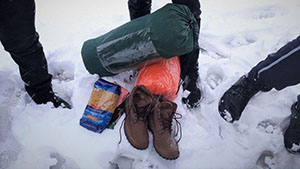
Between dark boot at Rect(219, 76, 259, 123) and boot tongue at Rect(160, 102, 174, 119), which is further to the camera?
dark boot at Rect(219, 76, 259, 123)

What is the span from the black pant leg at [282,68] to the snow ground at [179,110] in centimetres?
27

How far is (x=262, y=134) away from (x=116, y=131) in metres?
0.84

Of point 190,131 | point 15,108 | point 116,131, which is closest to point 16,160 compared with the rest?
point 15,108

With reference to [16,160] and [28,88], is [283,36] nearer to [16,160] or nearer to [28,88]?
[28,88]

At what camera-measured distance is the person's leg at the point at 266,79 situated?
103 centimetres

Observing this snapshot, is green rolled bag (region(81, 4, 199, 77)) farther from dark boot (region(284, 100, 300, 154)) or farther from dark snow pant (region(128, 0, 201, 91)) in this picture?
dark boot (region(284, 100, 300, 154))

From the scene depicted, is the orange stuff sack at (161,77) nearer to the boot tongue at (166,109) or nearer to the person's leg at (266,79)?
the boot tongue at (166,109)

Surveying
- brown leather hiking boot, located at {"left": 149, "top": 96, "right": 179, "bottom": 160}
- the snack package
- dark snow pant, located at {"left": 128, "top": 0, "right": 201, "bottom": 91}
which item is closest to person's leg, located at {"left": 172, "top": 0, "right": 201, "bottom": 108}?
dark snow pant, located at {"left": 128, "top": 0, "right": 201, "bottom": 91}

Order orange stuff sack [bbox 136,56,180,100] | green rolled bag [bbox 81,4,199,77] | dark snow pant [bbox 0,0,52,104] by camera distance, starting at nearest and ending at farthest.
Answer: dark snow pant [bbox 0,0,52,104] < green rolled bag [bbox 81,4,199,77] < orange stuff sack [bbox 136,56,180,100]

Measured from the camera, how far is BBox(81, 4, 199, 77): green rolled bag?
3.46 feet

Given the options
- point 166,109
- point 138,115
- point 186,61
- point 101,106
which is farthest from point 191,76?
point 101,106

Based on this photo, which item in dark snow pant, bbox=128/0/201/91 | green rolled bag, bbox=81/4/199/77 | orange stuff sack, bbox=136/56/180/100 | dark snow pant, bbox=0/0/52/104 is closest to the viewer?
dark snow pant, bbox=0/0/52/104

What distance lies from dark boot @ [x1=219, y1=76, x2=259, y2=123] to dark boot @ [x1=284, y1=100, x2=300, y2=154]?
0.23 m

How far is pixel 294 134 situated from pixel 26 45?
58.0 inches
